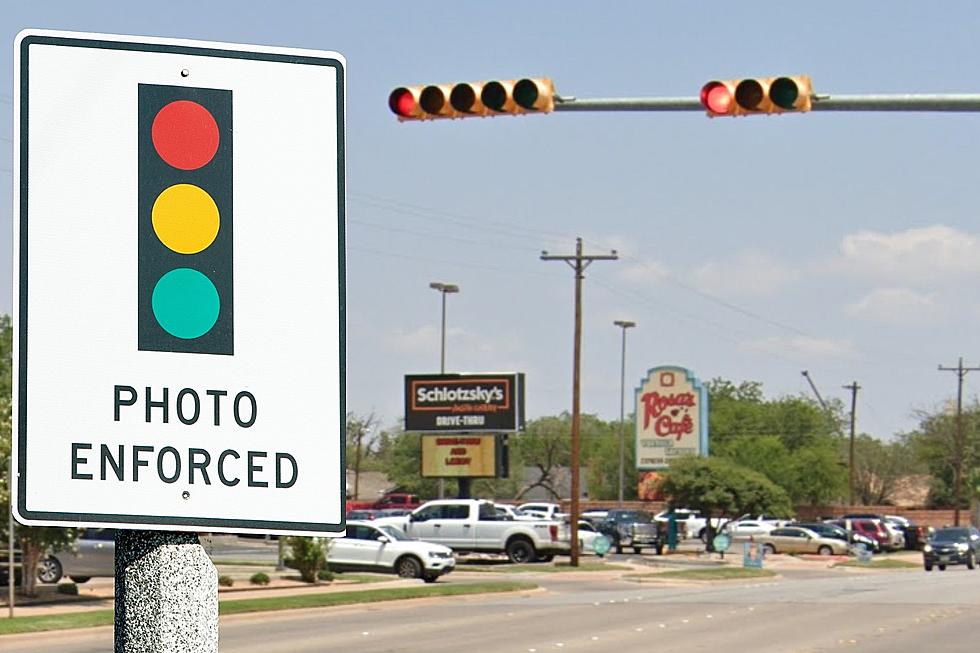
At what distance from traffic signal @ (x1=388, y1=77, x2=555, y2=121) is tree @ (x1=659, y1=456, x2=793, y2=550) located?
5022cm

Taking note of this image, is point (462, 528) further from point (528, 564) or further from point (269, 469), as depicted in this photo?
point (269, 469)

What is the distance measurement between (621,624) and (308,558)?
38.0ft

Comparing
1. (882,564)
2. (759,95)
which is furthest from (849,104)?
(882,564)

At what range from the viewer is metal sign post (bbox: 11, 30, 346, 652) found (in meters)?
2.64

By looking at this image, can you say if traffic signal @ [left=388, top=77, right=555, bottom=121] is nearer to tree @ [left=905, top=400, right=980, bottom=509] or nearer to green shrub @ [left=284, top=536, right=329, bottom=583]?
green shrub @ [left=284, top=536, right=329, bottom=583]

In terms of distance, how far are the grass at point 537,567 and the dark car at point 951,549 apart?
12.8 m

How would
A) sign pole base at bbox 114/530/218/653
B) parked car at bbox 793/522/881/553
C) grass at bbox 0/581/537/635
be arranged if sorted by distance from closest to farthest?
sign pole base at bbox 114/530/218/653 < grass at bbox 0/581/537/635 < parked car at bbox 793/522/881/553

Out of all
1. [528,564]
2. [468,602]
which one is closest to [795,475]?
[528,564]

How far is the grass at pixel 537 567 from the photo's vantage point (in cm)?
4816

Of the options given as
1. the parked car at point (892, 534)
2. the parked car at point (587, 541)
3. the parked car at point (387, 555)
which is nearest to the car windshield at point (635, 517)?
the parked car at point (587, 541)

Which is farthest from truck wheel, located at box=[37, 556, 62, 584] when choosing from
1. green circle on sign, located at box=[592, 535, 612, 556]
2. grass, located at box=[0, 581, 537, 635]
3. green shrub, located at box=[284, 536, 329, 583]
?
green circle on sign, located at box=[592, 535, 612, 556]

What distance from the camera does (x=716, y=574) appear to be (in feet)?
160

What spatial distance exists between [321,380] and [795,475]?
10144 centimetres

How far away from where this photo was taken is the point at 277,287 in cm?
279
